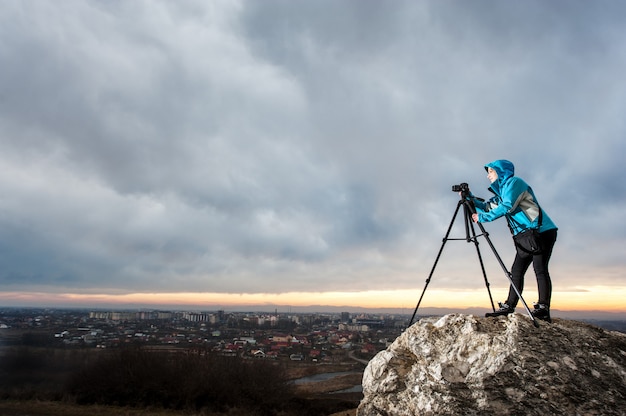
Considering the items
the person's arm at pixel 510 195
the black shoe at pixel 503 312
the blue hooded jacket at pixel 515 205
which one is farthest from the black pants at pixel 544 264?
the person's arm at pixel 510 195

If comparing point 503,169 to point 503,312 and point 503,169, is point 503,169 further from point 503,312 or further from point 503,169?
point 503,312

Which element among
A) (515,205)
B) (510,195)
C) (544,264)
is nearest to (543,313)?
(544,264)

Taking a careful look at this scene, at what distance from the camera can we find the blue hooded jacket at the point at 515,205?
556 centimetres

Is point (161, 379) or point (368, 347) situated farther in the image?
point (368, 347)

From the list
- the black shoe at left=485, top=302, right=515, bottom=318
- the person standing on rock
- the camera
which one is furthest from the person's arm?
the black shoe at left=485, top=302, right=515, bottom=318

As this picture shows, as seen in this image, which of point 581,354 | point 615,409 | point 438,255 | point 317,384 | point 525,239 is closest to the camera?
point 615,409

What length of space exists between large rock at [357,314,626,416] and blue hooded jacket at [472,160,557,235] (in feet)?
4.31

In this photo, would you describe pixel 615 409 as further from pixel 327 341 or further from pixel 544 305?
pixel 327 341

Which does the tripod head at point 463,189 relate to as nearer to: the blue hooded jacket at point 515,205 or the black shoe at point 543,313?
the blue hooded jacket at point 515,205

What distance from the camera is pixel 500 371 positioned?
4695 mm

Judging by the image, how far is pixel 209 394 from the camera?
1401 inches

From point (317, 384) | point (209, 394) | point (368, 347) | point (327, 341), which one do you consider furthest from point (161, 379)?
point (327, 341)

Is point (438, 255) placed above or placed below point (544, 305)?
above

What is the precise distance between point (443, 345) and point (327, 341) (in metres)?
73.1
